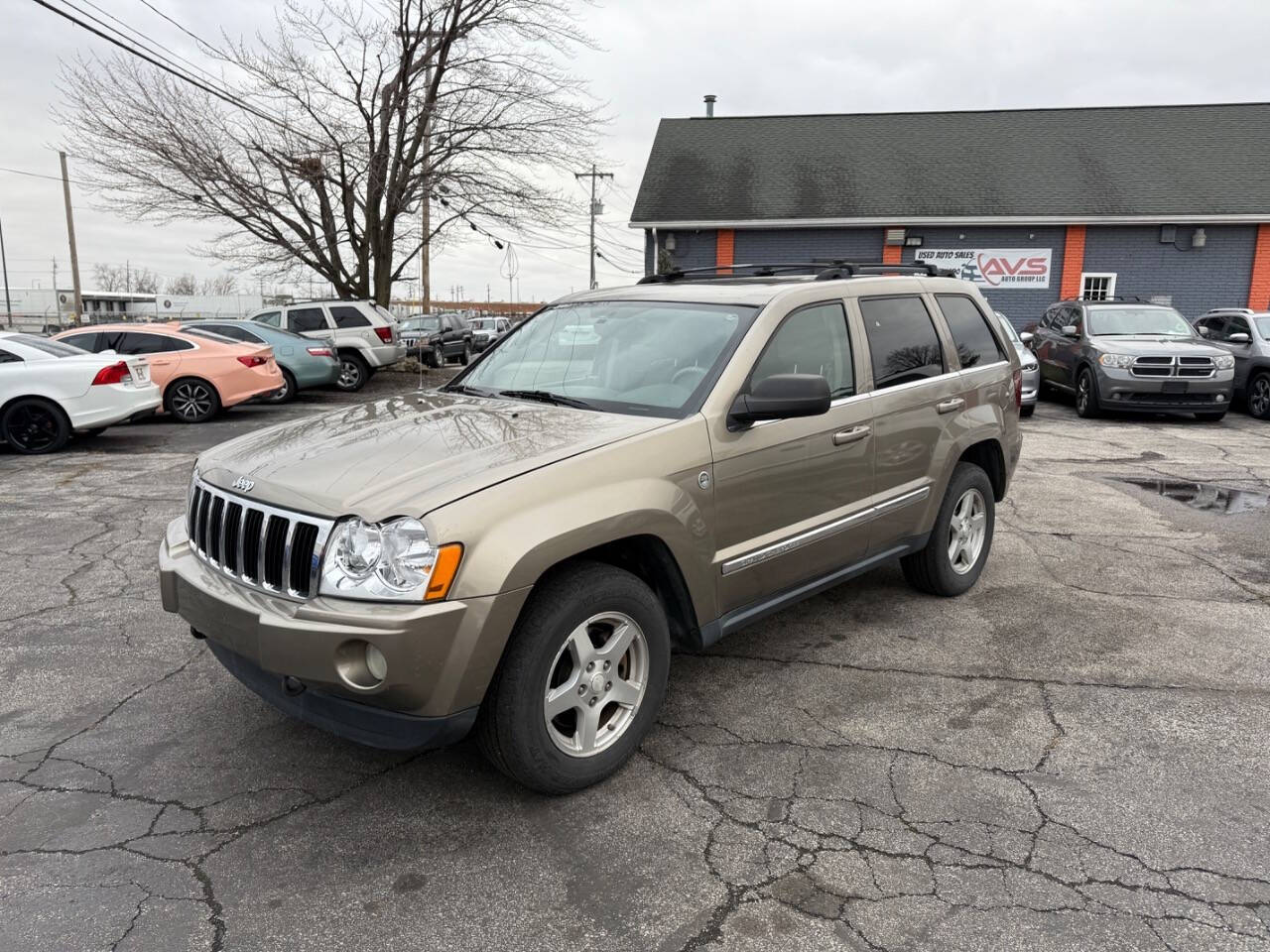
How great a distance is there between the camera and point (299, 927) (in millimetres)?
2434

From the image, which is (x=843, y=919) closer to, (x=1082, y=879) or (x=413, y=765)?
(x=1082, y=879)

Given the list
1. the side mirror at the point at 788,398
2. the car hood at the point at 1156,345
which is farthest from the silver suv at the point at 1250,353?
the side mirror at the point at 788,398

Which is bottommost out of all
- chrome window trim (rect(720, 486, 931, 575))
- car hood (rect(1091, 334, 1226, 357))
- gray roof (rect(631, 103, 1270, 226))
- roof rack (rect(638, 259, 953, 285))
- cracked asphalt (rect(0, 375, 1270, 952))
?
cracked asphalt (rect(0, 375, 1270, 952))

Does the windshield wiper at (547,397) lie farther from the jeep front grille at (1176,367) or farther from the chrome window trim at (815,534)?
the jeep front grille at (1176,367)

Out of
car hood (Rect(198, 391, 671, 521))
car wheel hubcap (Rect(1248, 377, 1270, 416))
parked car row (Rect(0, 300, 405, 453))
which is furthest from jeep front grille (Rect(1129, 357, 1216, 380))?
parked car row (Rect(0, 300, 405, 453))

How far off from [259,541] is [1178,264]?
24.2 meters

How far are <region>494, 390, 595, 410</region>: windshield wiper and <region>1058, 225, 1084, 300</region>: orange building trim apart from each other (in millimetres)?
21362

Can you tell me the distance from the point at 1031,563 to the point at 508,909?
4542mm

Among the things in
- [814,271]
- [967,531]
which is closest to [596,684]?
[814,271]

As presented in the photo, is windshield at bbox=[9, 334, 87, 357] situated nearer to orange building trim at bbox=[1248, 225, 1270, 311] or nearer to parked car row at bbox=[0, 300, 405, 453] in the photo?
parked car row at bbox=[0, 300, 405, 453]

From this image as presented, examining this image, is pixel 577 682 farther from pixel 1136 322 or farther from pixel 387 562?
pixel 1136 322

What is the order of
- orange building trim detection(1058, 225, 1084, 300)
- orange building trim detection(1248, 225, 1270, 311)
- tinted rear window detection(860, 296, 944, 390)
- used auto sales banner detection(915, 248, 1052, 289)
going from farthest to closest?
used auto sales banner detection(915, 248, 1052, 289), orange building trim detection(1058, 225, 1084, 300), orange building trim detection(1248, 225, 1270, 311), tinted rear window detection(860, 296, 944, 390)

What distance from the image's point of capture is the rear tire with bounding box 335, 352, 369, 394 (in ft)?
58.6

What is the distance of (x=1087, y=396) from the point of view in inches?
522
